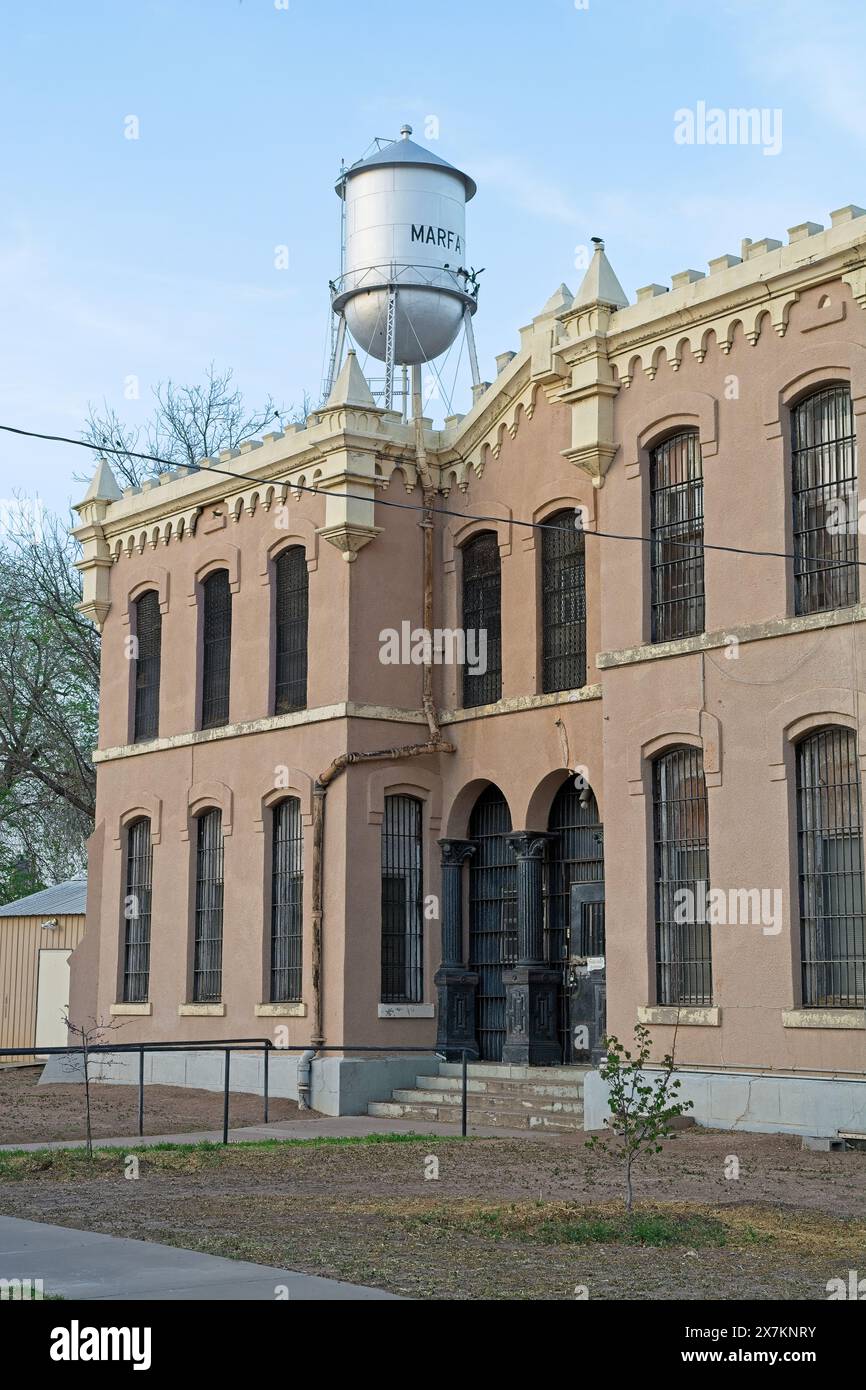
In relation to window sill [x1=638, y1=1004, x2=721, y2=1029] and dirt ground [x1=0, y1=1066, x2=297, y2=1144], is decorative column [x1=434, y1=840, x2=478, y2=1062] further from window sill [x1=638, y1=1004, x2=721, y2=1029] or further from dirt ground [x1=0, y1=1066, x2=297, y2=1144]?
window sill [x1=638, y1=1004, x2=721, y2=1029]

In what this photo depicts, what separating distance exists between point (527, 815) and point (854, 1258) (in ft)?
39.2

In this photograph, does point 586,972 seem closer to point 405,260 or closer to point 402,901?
point 402,901

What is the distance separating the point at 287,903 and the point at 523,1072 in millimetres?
4637

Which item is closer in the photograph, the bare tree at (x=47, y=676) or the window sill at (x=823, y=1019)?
the window sill at (x=823, y=1019)

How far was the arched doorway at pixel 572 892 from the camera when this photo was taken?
2080 centimetres

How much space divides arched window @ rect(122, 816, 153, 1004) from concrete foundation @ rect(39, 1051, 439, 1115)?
3.77 feet

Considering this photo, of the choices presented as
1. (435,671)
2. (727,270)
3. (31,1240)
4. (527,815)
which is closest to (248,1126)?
(527,815)

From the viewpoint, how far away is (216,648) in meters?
25.6

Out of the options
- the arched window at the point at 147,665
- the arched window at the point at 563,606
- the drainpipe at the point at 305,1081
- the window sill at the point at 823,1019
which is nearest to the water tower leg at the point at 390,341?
the arched window at the point at 563,606

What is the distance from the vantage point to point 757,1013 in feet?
55.8

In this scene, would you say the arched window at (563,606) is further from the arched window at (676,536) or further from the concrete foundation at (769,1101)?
the concrete foundation at (769,1101)

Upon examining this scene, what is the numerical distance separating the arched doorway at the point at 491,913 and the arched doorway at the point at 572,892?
2.32 feet

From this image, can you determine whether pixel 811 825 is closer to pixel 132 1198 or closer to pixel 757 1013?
pixel 757 1013

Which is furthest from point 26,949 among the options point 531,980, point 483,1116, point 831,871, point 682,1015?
point 831,871
